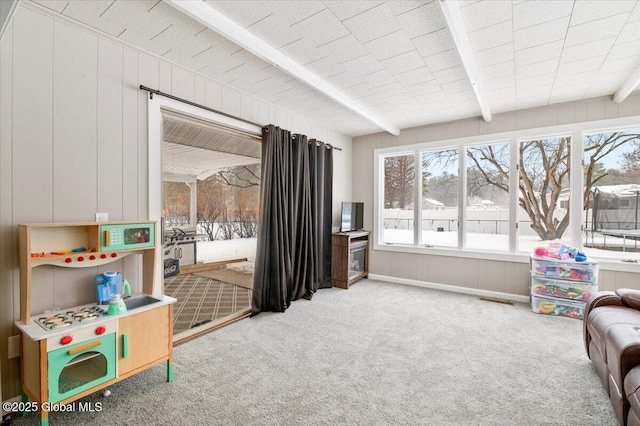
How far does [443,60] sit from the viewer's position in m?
2.60

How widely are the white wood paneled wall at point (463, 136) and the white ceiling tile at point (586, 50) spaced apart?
4.36 feet

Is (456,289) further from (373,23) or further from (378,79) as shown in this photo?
(373,23)

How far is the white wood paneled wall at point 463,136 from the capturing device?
3.45 m

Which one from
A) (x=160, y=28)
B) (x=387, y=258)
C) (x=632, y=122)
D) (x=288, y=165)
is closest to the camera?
(x=160, y=28)

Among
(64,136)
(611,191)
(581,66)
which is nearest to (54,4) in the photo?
(64,136)

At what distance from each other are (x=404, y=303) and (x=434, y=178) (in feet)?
6.61

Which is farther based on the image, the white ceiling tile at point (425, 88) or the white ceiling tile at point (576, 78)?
the white ceiling tile at point (425, 88)

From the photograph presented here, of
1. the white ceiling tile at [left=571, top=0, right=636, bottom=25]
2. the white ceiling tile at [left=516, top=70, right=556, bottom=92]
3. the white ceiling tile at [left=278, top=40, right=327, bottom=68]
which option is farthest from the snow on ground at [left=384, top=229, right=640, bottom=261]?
the white ceiling tile at [left=278, top=40, right=327, bottom=68]

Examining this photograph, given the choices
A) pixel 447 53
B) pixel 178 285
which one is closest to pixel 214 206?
pixel 178 285

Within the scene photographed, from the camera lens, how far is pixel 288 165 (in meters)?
3.73

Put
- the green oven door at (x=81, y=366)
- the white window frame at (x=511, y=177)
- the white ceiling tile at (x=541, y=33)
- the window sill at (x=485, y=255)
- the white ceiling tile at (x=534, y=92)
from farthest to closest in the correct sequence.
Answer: the white window frame at (x=511, y=177) → the window sill at (x=485, y=255) → the white ceiling tile at (x=534, y=92) → the white ceiling tile at (x=541, y=33) → the green oven door at (x=81, y=366)

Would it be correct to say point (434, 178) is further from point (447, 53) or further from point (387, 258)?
point (447, 53)

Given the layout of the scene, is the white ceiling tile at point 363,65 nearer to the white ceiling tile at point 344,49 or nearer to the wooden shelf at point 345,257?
the white ceiling tile at point 344,49

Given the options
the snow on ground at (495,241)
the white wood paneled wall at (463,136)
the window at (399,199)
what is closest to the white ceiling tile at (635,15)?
the white wood paneled wall at (463,136)
